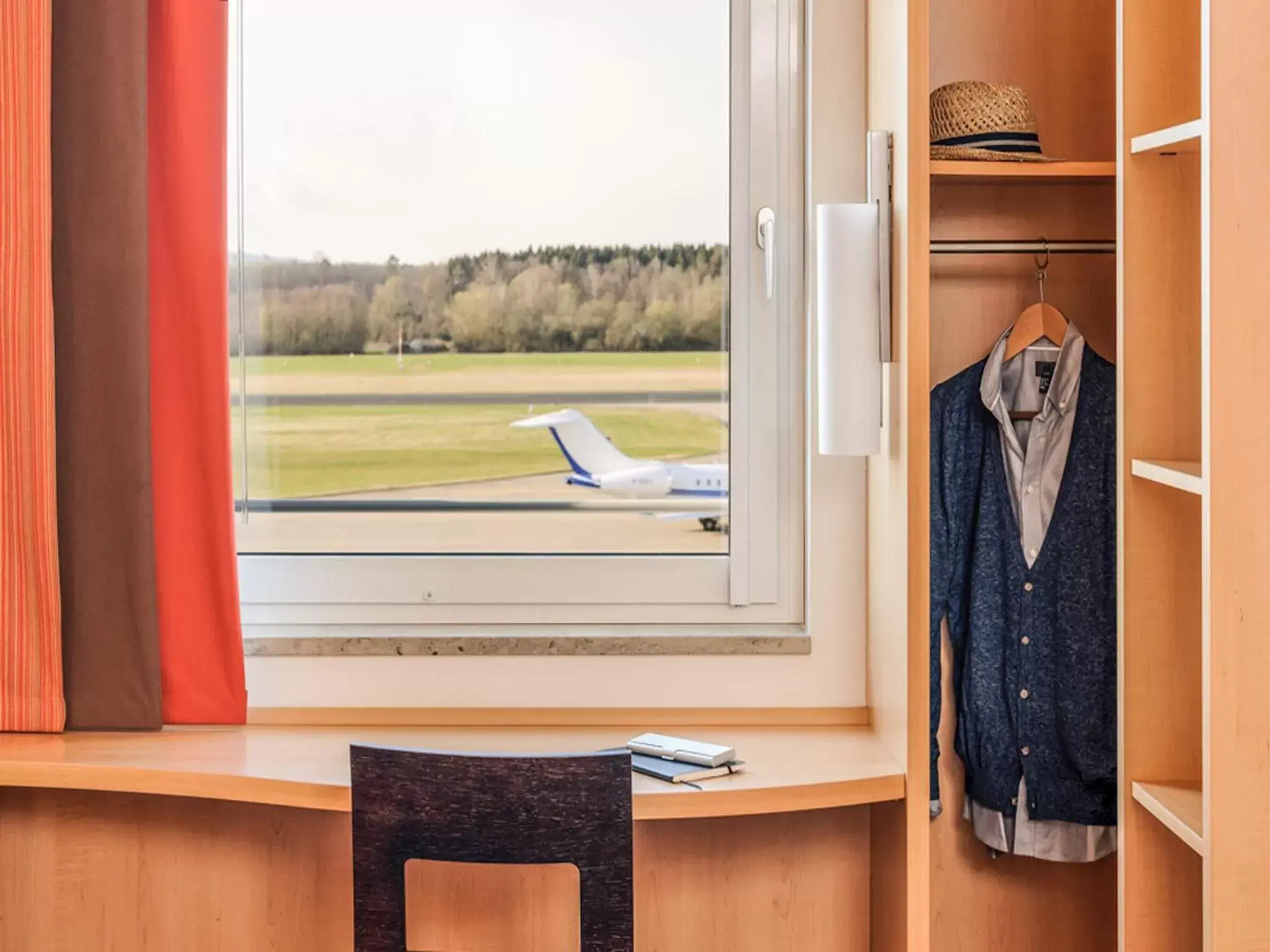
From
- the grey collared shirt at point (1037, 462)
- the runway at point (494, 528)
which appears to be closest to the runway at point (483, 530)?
the runway at point (494, 528)

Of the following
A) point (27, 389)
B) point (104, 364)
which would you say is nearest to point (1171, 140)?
point (104, 364)

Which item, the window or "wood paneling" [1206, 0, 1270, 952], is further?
the window

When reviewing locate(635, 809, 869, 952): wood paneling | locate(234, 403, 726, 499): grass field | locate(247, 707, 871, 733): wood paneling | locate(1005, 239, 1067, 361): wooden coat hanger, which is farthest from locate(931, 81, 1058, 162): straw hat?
locate(635, 809, 869, 952): wood paneling

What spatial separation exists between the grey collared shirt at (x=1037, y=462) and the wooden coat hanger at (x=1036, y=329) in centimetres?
1

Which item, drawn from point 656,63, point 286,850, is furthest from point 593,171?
point 286,850

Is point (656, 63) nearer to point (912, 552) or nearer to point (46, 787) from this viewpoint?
point (912, 552)

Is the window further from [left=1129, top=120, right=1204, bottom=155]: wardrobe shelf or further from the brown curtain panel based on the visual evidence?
[left=1129, top=120, right=1204, bottom=155]: wardrobe shelf

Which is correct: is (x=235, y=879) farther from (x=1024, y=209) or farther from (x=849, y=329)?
(x=1024, y=209)

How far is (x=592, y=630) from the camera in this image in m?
2.15

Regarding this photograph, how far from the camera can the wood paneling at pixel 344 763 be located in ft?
5.92

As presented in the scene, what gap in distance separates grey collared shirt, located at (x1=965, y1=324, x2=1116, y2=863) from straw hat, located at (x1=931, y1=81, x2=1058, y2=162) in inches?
11.7

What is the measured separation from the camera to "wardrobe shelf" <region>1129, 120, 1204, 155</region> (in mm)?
1492

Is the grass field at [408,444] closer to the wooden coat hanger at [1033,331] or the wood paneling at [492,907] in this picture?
the wooden coat hanger at [1033,331]

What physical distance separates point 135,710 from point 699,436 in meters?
1.02
